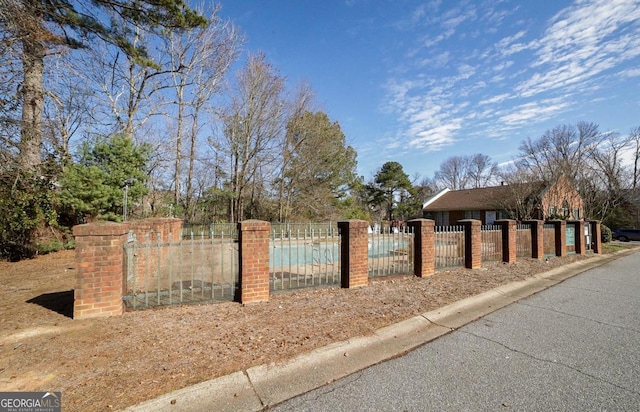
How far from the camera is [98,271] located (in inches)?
164

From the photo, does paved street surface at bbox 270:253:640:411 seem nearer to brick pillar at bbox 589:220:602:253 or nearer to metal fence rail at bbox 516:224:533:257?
metal fence rail at bbox 516:224:533:257

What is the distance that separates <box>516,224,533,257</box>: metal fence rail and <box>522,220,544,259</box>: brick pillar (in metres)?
0.13

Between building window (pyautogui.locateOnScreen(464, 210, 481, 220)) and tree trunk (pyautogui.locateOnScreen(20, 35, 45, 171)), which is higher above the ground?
tree trunk (pyautogui.locateOnScreen(20, 35, 45, 171))

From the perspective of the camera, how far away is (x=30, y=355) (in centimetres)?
318

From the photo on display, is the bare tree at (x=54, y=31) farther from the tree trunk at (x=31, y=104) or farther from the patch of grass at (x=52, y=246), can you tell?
the patch of grass at (x=52, y=246)

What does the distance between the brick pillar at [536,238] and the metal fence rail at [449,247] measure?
4.63 meters

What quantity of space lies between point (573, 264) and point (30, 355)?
1537cm

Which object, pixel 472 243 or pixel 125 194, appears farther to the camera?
pixel 125 194

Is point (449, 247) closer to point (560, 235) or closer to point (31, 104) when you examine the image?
point (560, 235)

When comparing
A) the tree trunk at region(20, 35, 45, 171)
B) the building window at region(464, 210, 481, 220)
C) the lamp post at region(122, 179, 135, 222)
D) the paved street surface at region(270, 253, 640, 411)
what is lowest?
the paved street surface at region(270, 253, 640, 411)

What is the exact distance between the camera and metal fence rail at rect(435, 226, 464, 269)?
28.7ft

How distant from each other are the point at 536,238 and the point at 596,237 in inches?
275

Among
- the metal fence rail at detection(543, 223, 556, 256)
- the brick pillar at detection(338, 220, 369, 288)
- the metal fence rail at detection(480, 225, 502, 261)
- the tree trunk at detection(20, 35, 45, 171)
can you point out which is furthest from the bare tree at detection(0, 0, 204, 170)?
the metal fence rail at detection(543, 223, 556, 256)

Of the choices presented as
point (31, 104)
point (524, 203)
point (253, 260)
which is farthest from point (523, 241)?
point (31, 104)
